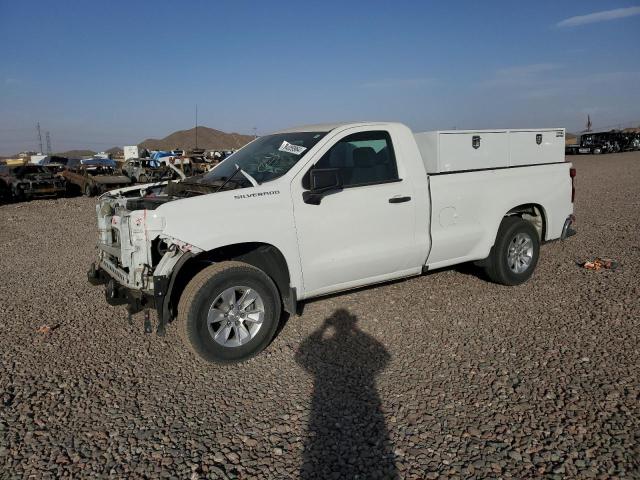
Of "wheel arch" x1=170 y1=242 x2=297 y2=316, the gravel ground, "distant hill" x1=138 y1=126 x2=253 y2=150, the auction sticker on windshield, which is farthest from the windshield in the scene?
"distant hill" x1=138 y1=126 x2=253 y2=150

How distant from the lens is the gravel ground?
3.03m

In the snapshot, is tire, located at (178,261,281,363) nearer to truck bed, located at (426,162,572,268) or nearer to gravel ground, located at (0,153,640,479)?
gravel ground, located at (0,153,640,479)

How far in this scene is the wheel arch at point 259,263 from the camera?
15.0 ft

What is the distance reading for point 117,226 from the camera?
4555 millimetres

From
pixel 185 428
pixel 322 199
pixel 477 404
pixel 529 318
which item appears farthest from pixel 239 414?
pixel 529 318

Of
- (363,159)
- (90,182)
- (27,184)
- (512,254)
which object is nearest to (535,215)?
(512,254)

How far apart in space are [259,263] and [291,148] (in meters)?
1.14

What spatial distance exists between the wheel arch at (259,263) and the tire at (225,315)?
0.17 m

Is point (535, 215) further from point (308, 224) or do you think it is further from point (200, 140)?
point (200, 140)

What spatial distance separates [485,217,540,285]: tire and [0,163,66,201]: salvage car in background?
1729cm

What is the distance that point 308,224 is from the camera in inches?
181

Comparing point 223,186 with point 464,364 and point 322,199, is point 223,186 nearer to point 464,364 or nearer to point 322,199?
point 322,199

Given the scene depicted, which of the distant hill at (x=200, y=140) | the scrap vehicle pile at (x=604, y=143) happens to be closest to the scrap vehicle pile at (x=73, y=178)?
the scrap vehicle pile at (x=604, y=143)

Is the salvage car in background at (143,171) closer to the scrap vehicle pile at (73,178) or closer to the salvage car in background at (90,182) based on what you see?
the scrap vehicle pile at (73,178)
